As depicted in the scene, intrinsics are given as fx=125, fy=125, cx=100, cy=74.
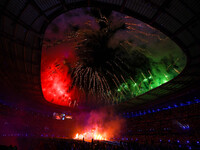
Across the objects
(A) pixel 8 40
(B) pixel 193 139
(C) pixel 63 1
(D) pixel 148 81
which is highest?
(D) pixel 148 81

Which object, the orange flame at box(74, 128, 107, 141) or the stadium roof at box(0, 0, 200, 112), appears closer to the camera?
the stadium roof at box(0, 0, 200, 112)

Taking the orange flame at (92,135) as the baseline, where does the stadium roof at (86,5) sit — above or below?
above

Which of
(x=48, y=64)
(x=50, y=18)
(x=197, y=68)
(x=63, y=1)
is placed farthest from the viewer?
(x=48, y=64)

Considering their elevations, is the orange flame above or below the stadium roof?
below

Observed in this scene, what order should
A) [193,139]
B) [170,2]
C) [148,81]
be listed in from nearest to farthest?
[170,2] → [193,139] → [148,81]

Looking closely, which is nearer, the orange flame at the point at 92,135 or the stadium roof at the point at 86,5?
the stadium roof at the point at 86,5

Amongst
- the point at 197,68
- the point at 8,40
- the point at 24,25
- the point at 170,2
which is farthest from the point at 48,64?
the point at 197,68

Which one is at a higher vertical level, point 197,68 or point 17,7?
point 17,7

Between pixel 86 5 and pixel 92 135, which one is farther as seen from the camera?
pixel 92 135

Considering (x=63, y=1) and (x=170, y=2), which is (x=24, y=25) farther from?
(x=170, y=2)

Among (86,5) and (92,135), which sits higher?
(86,5)

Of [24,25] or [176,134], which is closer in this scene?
[24,25]
